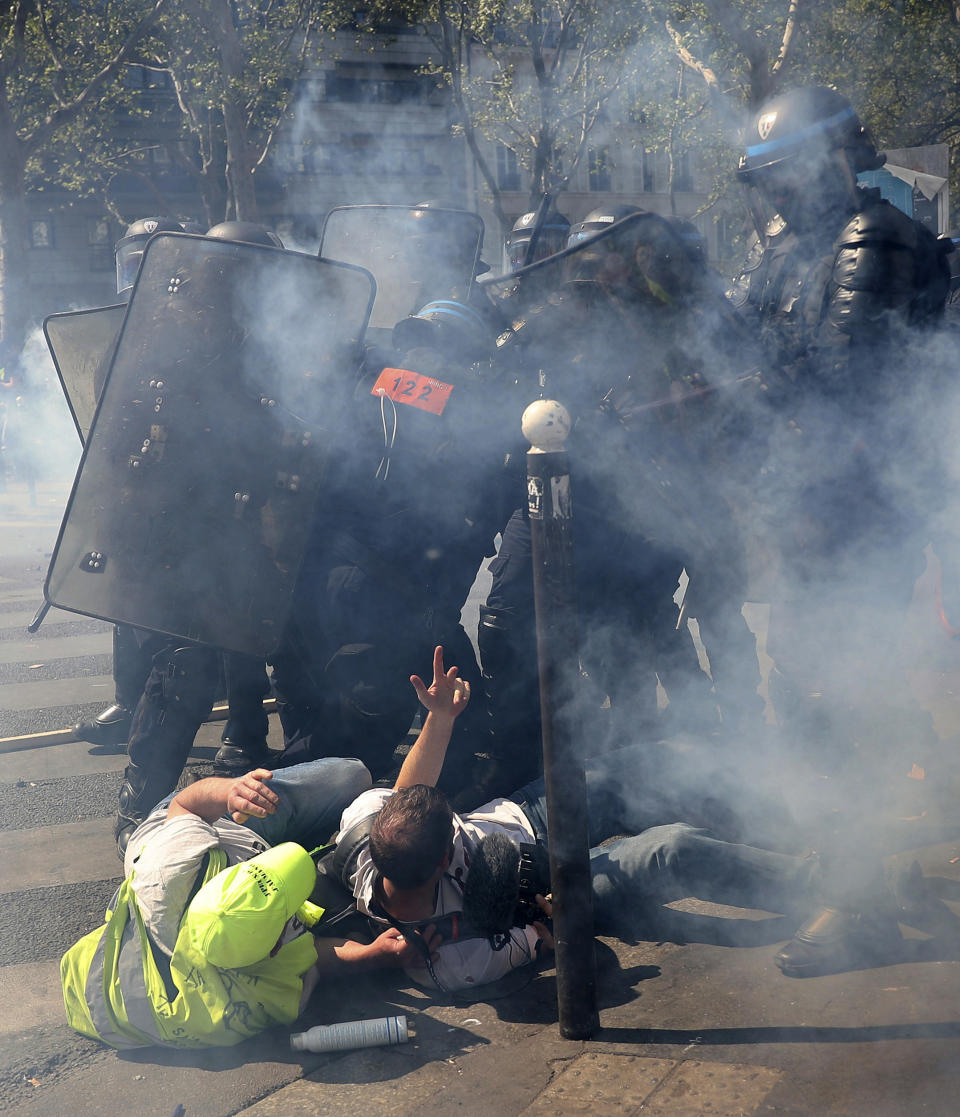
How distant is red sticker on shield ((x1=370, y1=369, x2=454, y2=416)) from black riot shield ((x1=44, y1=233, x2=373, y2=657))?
0.14 meters

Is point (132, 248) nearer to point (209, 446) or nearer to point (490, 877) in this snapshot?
point (209, 446)

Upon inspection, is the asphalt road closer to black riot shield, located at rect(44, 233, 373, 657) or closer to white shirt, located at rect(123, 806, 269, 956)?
white shirt, located at rect(123, 806, 269, 956)

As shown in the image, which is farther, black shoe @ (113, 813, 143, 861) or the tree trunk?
the tree trunk

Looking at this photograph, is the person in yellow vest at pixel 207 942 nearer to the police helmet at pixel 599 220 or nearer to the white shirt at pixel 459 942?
the white shirt at pixel 459 942

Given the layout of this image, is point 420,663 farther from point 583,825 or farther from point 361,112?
point 361,112

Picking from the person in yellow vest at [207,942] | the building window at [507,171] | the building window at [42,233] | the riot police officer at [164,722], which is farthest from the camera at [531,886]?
the building window at [42,233]

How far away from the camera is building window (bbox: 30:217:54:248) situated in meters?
31.2

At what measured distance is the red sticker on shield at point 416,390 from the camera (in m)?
3.25

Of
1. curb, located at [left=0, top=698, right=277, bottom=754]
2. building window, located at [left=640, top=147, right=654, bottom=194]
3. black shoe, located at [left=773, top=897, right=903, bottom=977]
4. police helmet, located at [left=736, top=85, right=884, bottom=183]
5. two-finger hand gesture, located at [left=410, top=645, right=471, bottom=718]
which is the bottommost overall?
black shoe, located at [left=773, top=897, right=903, bottom=977]

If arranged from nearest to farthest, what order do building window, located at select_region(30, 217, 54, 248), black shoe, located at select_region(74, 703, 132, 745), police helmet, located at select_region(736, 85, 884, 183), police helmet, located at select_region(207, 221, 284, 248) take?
police helmet, located at select_region(736, 85, 884, 183)
police helmet, located at select_region(207, 221, 284, 248)
black shoe, located at select_region(74, 703, 132, 745)
building window, located at select_region(30, 217, 54, 248)

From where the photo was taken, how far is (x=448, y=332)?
3520mm

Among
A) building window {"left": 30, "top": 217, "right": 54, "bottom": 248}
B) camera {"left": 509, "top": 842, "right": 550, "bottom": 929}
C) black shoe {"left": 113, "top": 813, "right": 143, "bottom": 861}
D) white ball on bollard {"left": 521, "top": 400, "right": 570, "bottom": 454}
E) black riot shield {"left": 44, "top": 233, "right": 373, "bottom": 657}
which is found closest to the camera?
white ball on bollard {"left": 521, "top": 400, "right": 570, "bottom": 454}

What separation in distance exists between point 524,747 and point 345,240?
2.51 meters

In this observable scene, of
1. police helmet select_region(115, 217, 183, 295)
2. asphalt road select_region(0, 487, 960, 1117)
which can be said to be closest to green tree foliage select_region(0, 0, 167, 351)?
police helmet select_region(115, 217, 183, 295)
